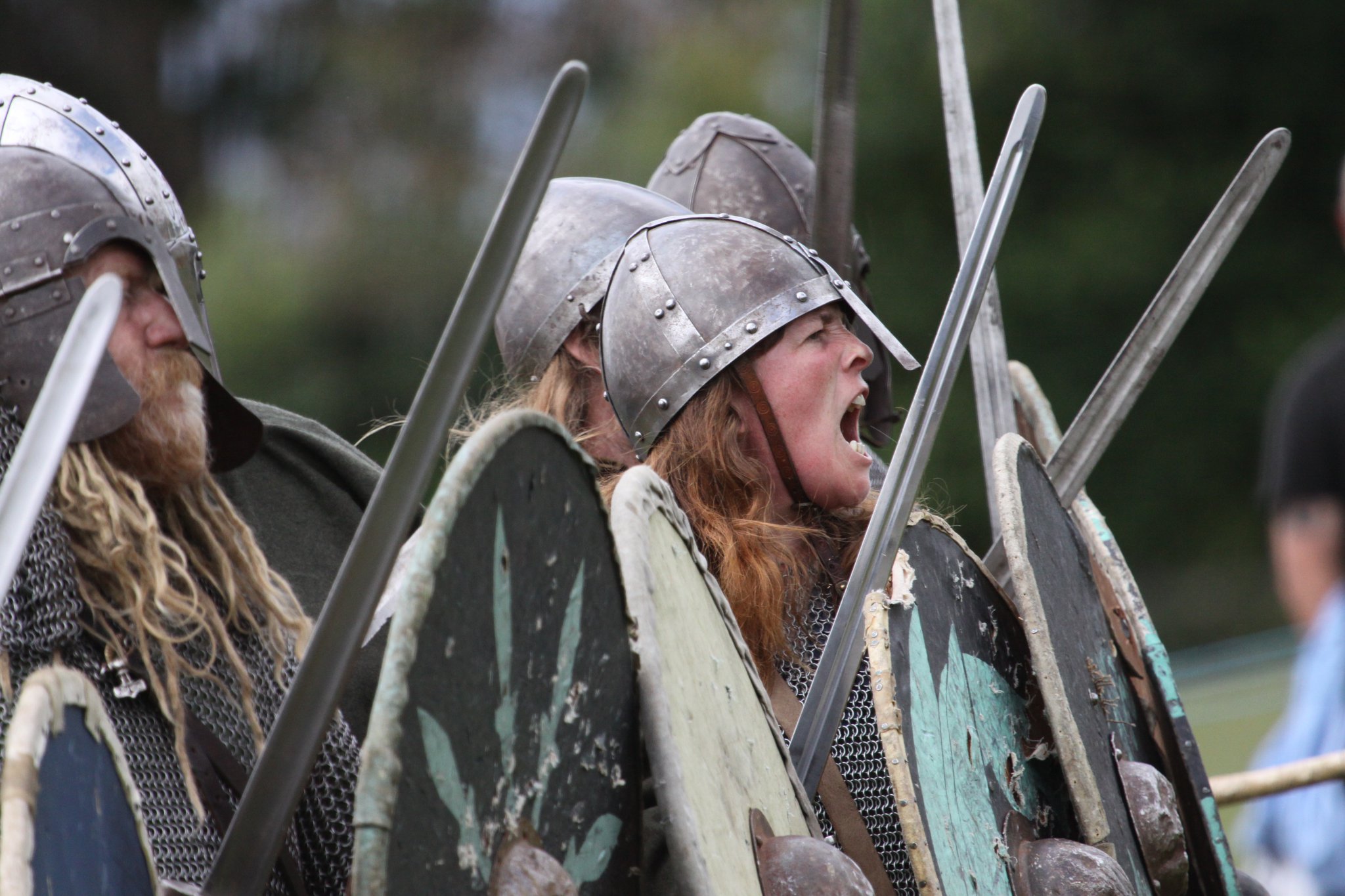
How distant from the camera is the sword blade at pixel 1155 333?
2.75 m

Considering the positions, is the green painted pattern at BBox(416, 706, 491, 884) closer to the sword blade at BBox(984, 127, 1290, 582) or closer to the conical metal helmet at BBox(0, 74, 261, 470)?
the conical metal helmet at BBox(0, 74, 261, 470)

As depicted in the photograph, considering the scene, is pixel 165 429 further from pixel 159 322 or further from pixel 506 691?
pixel 506 691

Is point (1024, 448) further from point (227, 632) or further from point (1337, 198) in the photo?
point (1337, 198)

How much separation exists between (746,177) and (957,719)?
1.86 m

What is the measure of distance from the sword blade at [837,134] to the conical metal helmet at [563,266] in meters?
0.30

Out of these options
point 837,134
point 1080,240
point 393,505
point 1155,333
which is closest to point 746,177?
point 837,134

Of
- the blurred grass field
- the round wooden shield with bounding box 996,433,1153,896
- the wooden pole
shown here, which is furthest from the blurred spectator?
the blurred grass field

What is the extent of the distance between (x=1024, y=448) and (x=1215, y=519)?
28.9 feet

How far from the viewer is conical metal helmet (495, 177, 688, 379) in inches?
126

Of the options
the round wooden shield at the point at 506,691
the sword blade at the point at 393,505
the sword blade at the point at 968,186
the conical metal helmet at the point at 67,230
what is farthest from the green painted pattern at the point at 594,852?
the sword blade at the point at 968,186

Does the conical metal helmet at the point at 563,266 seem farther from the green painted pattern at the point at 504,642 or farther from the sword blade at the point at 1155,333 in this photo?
the green painted pattern at the point at 504,642

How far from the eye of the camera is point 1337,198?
423 inches

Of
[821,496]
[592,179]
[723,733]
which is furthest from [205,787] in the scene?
[592,179]

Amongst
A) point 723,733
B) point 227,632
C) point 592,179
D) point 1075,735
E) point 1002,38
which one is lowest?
point 1075,735
